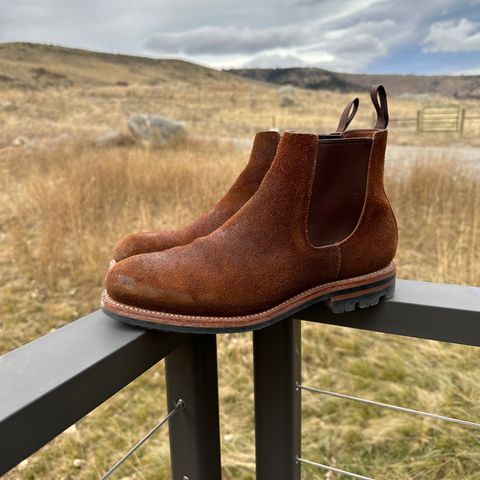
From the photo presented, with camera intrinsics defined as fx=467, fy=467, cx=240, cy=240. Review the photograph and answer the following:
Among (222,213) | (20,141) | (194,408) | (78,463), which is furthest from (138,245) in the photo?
(20,141)

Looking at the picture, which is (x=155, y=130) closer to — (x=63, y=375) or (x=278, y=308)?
(x=278, y=308)

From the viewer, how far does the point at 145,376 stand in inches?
73.6

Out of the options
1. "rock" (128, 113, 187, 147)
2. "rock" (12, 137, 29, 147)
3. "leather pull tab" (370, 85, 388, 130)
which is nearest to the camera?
"leather pull tab" (370, 85, 388, 130)

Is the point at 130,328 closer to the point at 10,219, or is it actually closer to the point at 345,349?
the point at 345,349

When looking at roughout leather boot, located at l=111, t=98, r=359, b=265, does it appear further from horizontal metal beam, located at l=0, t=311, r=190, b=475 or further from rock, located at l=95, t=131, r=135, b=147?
rock, located at l=95, t=131, r=135, b=147

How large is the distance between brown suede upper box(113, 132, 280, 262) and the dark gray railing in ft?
0.44

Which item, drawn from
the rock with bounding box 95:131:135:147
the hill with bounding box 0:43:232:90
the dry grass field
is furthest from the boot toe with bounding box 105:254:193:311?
the hill with bounding box 0:43:232:90

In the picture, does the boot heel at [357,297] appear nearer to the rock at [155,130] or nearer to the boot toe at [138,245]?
the boot toe at [138,245]

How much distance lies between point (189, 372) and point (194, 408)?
0.18 ft

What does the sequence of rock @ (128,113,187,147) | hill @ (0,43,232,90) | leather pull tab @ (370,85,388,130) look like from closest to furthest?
leather pull tab @ (370,85,388,130)
rock @ (128,113,187,147)
hill @ (0,43,232,90)

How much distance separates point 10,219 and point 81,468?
101 inches

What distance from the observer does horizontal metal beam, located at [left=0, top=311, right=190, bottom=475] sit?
358mm

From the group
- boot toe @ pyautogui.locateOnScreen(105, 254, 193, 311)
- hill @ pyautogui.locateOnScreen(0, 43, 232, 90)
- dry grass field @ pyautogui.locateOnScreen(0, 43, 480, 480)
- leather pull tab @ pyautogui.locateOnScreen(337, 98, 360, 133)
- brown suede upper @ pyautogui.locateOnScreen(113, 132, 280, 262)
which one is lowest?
dry grass field @ pyautogui.locateOnScreen(0, 43, 480, 480)

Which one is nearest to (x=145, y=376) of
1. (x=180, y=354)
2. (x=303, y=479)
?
(x=303, y=479)
